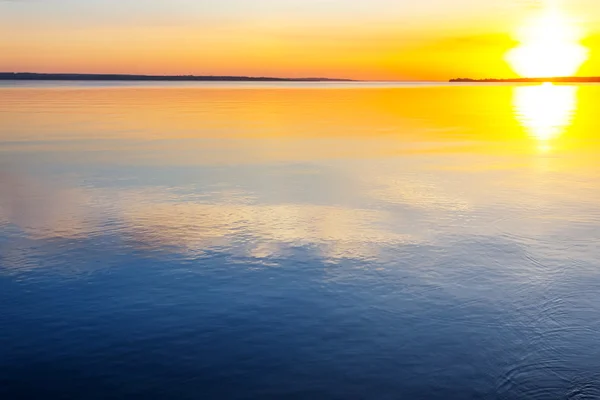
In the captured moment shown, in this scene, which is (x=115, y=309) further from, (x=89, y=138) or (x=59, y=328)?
(x=89, y=138)

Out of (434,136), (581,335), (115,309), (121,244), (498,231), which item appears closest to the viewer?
(581,335)

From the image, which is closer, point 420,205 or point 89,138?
point 420,205

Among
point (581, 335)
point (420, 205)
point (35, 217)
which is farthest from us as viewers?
point (420, 205)

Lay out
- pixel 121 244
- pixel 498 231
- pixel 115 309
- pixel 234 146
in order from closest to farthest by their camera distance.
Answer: pixel 115 309 → pixel 121 244 → pixel 498 231 → pixel 234 146

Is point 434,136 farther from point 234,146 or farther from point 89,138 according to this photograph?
point 89,138

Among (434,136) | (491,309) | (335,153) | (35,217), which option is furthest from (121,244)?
(434,136)

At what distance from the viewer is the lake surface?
8773mm

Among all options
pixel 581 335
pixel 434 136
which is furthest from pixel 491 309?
pixel 434 136

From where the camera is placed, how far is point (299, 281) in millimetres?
12453

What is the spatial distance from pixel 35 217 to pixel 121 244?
12.5ft

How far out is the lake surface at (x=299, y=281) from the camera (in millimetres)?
8773

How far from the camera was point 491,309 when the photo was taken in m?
11.1

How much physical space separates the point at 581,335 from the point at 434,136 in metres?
30.3

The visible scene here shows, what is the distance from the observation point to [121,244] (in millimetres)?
14789
